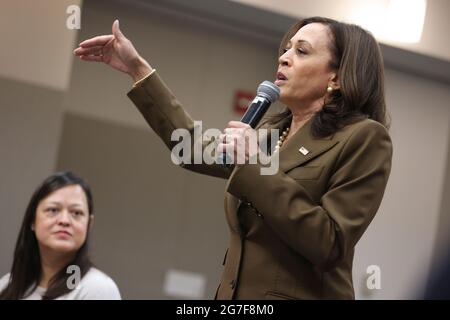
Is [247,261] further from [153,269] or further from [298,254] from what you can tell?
[153,269]

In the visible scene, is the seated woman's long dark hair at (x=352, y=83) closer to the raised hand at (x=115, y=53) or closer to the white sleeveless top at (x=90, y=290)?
the raised hand at (x=115, y=53)

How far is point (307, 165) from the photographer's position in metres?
1.68

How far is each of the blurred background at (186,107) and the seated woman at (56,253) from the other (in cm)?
75

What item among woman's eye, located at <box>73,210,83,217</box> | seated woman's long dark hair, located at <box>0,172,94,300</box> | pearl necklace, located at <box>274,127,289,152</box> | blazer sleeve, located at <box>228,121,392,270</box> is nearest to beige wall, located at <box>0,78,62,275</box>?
seated woman's long dark hair, located at <box>0,172,94,300</box>

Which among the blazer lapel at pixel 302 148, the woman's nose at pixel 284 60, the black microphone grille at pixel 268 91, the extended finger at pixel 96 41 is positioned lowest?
the blazer lapel at pixel 302 148

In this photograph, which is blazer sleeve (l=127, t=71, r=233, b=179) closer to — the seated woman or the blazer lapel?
the blazer lapel

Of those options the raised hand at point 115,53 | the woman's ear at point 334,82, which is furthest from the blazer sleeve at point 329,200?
the raised hand at point 115,53

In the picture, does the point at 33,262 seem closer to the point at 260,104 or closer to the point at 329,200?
the point at 260,104

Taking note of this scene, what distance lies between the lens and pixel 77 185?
121 inches

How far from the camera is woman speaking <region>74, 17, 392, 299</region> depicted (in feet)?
5.09

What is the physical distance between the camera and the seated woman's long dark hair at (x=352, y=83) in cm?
175

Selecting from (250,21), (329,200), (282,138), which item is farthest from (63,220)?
(250,21)
